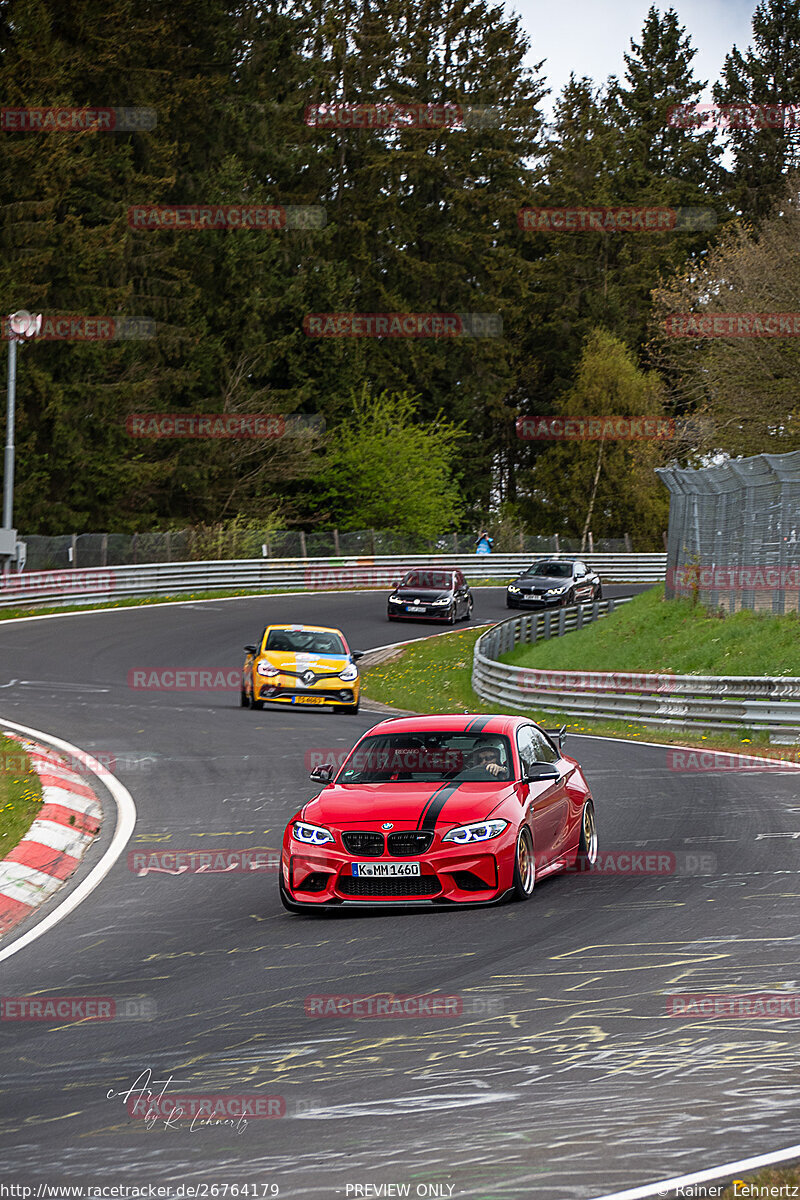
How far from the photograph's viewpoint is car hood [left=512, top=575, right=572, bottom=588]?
46.1m

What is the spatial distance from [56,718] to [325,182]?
58.3m

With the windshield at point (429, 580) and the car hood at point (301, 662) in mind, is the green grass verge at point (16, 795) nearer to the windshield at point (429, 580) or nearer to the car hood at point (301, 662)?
the car hood at point (301, 662)

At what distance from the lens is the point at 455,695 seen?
104ft

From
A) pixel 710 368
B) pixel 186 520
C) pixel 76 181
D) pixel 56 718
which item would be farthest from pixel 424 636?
pixel 76 181

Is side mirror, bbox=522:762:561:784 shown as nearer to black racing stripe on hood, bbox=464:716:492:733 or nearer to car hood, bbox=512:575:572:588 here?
black racing stripe on hood, bbox=464:716:492:733

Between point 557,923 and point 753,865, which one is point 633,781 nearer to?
point 753,865

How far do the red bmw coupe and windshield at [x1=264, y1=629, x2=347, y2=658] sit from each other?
14.5m

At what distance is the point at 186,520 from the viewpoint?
61.6 metres

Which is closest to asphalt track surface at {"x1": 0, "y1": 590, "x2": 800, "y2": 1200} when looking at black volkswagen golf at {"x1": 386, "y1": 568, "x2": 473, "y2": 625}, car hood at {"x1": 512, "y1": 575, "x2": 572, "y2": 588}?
black volkswagen golf at {"x1": 386, "y1": 568, "x2": 473, "y2": 625}

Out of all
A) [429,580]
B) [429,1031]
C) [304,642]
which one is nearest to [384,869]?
[429,1031]

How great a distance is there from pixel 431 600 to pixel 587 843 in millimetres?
31659

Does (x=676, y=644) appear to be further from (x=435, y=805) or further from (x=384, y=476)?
(x=384, y=476)

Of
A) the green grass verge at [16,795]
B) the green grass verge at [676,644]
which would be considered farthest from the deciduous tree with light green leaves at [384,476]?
the green grass verge at [16,795]

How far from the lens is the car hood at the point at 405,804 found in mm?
9555
